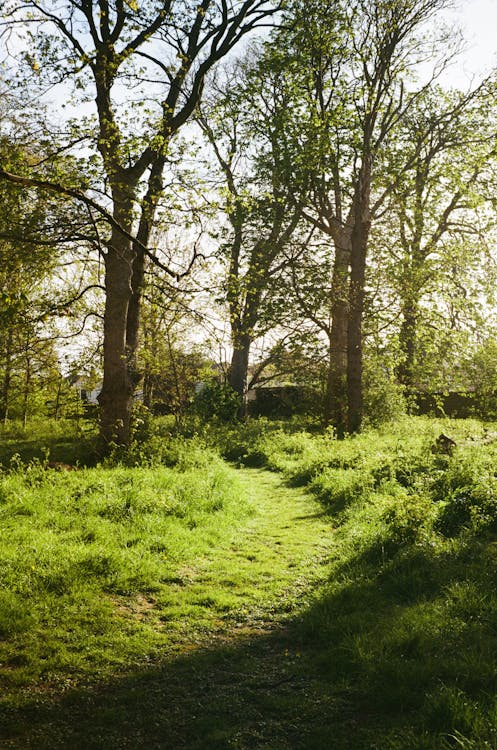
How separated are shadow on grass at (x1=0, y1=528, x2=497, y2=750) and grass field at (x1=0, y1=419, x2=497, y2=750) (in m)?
0.02

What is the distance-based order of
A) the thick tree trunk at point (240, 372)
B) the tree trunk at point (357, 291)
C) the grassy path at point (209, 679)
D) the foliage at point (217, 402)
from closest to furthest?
the grassy path at point (209, 679)
the tree trunk at point (357, 291)
the foliage at point (217, 402)
the thick tree trunk at point (240, 372)

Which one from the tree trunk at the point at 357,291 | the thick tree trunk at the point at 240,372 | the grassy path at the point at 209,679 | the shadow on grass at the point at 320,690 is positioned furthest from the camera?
the thick tree trunk at the point at 240,372

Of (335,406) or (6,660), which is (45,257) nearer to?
(6,660)

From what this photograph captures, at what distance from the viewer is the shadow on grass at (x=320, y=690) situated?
379cm

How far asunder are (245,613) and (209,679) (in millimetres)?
1438

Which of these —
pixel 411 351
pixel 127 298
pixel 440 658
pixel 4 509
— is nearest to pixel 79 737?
pixel 440 658

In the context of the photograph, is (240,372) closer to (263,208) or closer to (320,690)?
(263,208)

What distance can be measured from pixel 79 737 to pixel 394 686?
2307 millimetres

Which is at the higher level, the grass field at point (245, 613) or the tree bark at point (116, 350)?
the tree bark at point (116, 350)

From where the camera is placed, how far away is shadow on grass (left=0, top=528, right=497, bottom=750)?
3.79 metres

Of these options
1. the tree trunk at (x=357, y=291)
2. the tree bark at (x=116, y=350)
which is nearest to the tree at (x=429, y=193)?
the tree trunk at (x=357, y=291)

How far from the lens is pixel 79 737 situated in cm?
393

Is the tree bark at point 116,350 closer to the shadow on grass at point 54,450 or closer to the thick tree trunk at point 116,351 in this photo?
the thick tree trunk at point 116,351

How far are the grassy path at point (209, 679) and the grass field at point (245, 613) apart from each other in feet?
0.06
